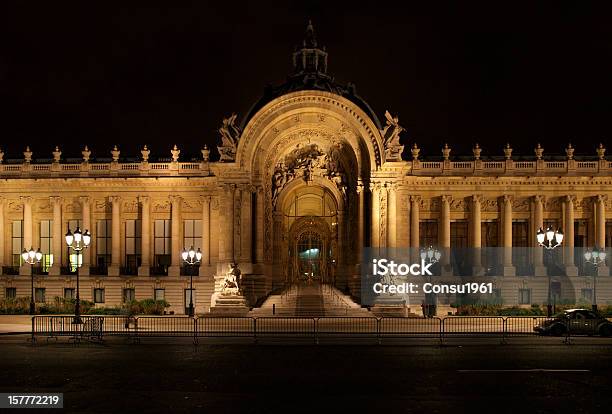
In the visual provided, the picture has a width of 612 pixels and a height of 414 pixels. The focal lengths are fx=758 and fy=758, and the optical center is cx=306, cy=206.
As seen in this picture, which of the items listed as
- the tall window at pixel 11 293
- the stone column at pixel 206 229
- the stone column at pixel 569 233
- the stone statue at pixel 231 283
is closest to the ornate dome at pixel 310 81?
the stone column at pixel 206 229

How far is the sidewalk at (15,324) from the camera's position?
109 ft

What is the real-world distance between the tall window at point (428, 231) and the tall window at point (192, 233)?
15.8 m

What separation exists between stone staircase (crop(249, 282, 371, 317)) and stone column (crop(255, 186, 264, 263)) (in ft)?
9.62

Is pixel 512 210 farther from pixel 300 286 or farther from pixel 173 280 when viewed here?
pixel 173 280

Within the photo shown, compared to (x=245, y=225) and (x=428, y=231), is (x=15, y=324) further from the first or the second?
(x=428, y=231)

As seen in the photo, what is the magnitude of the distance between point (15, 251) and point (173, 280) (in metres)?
12.3

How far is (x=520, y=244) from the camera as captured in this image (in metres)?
53.5

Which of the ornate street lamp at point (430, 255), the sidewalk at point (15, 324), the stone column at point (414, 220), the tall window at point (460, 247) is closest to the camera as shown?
the sidewalk at point (15, 324)

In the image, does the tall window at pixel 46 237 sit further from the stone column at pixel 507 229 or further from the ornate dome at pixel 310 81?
the stone column at pixel 507 229

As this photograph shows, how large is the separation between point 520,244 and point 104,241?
2963 cm

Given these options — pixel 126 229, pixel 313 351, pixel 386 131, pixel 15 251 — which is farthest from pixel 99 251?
pixel 313 351

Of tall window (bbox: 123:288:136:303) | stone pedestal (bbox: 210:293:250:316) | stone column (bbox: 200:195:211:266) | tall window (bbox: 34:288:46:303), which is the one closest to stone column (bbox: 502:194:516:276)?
stone pedestal (bbox: 210:293:250:316)

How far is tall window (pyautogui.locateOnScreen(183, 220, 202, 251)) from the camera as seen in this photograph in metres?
53.9

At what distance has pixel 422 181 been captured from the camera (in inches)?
2076
